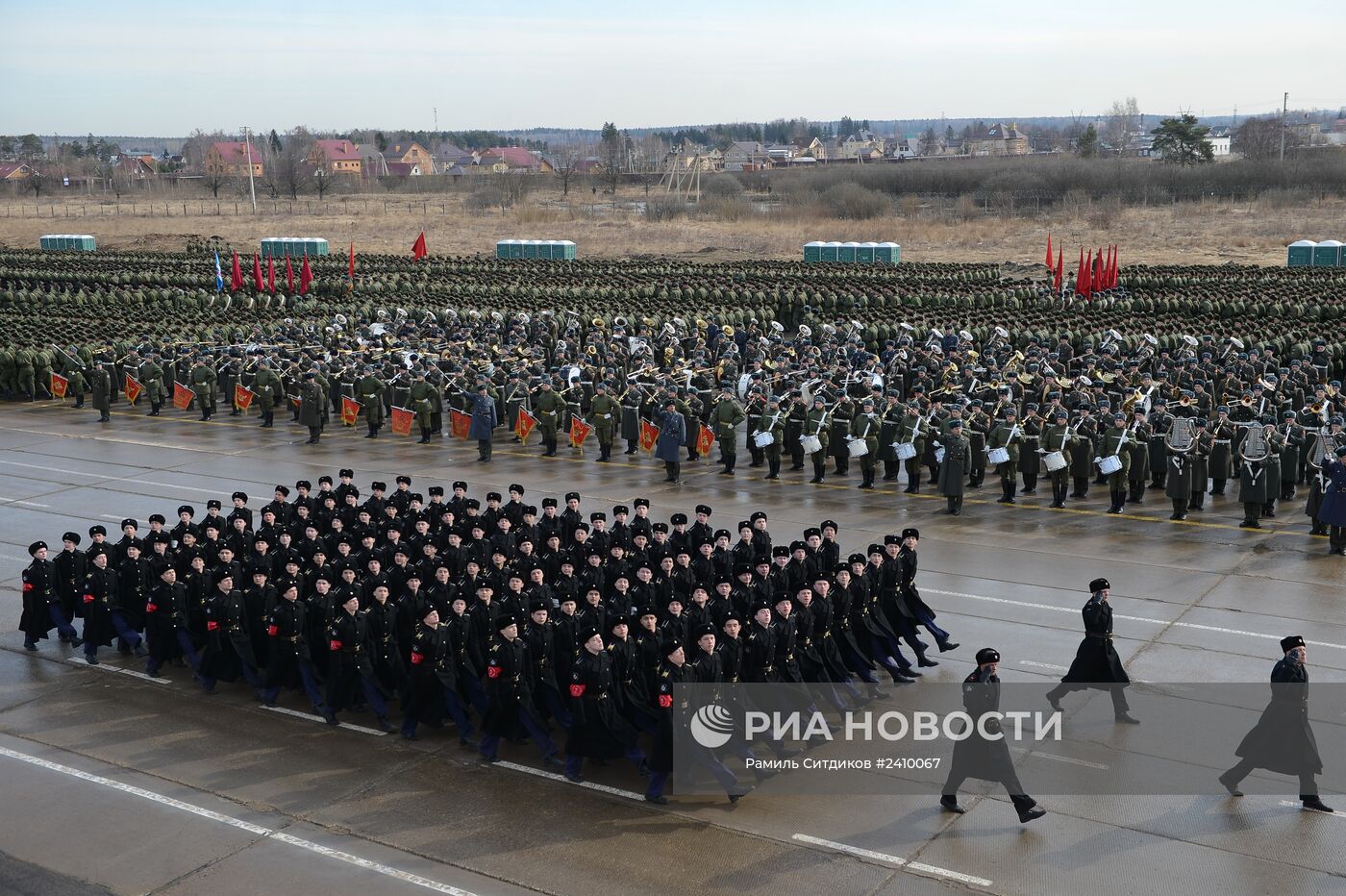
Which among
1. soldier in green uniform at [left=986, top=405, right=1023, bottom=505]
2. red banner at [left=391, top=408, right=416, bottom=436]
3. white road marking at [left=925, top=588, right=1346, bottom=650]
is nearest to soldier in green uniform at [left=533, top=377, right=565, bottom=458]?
red banner at [left=391, top=408, right=416, bottom=436]

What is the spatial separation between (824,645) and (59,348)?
23.1 m

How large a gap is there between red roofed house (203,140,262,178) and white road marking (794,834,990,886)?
421 ft

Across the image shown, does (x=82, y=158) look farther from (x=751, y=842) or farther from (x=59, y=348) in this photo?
(x=751, y=842)

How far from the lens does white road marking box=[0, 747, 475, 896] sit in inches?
349

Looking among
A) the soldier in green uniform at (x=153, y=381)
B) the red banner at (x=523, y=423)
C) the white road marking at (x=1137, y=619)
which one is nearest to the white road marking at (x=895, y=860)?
the white road marking at (x=1137, y=619)

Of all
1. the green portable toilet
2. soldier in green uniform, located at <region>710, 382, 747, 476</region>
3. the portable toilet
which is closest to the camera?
soldier in green uniform, located at <region>710, 382, 747, 476</region>

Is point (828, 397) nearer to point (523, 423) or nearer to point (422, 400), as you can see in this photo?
point (523, 423)

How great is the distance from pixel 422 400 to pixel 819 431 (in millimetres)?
7499

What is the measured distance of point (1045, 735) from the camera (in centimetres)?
1092

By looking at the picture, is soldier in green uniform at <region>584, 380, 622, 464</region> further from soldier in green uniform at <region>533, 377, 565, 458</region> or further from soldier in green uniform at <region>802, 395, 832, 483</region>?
soldier in green uniform at <region>802, 395, 832, 483</region>

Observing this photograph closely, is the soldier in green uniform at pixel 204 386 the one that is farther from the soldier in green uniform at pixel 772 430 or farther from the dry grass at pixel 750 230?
the dry grass at pixel 750 230

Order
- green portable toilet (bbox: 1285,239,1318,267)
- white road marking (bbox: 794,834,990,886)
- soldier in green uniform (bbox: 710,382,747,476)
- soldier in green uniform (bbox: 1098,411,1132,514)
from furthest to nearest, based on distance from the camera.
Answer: green portable toilet (bbox: 1285,239,1318,267) < soldier in green uniform (bbox: 710,382,747,476) < soldier in green uniform (bbox: 1098,411,1132,514) < white road marking (bbox: 794,834,990,886)

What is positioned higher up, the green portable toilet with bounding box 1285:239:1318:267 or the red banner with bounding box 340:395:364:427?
the green portable toilet with bounding box 1285:239:1318:267

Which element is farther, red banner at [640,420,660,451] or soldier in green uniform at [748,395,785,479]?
red banner at [640,420,660,451]
